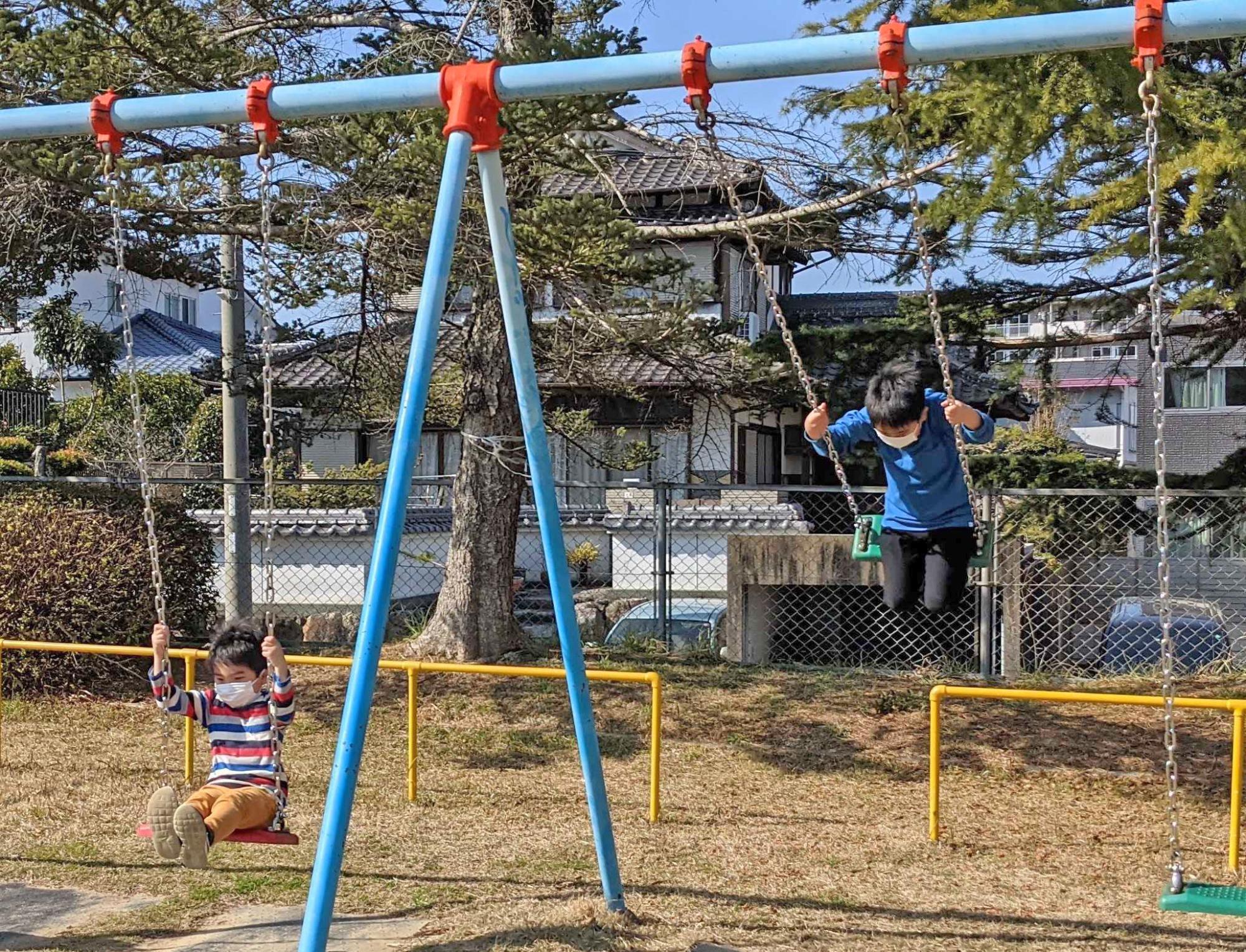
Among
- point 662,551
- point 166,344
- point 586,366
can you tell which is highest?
point 166,344

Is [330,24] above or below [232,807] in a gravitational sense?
above

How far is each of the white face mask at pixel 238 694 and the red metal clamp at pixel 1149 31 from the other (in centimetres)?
378

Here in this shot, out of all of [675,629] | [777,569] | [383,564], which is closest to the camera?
[383,564]

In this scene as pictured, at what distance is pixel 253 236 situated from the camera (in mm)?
8406

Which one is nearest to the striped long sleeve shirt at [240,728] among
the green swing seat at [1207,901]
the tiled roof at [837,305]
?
the green swing seat at [1207,901]

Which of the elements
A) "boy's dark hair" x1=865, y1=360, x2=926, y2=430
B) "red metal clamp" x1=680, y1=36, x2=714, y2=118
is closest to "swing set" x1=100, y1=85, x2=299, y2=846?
"red metal clamp" x1=680, y1=36, x2=714, y2=118

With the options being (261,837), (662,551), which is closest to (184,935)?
(261,837)

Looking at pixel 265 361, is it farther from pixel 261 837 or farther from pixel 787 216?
pixel 787 216

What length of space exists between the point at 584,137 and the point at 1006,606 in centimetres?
478

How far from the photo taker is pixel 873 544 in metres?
5.29

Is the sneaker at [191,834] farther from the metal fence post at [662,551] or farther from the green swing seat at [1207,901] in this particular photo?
the metal fence post at [662,551]

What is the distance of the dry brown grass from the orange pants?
2.34ft

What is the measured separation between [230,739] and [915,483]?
9.50 ft

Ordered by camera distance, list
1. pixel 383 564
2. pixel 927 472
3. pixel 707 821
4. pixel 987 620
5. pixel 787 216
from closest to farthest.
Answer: pixel 383 564 → pixel 927 472 → pixel 707 821 → pixel 787 216 → pixel 987 620
